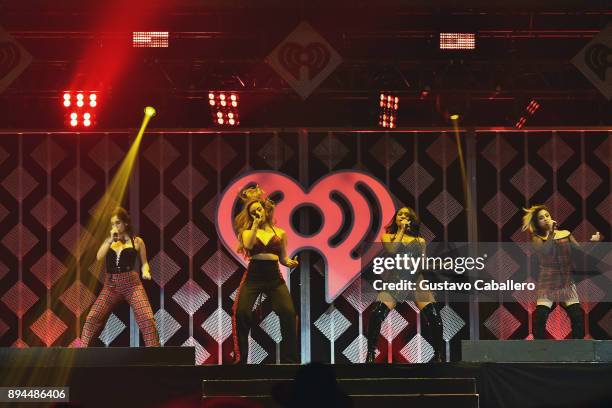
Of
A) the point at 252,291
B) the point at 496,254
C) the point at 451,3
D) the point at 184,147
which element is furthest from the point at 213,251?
the point at 451,3

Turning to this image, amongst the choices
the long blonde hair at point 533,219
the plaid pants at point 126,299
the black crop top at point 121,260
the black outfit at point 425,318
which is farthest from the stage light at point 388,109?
the plaid pants at point 126,299

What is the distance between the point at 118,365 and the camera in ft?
24.9

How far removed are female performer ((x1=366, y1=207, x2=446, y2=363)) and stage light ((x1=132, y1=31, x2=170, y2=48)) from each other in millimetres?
2658

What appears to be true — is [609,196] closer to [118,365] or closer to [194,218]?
[194,218]

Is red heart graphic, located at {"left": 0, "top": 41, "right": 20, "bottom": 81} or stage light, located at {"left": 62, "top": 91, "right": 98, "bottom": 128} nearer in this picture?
red heart graphic, located at {"left": 0, "top": 41, "right": 20, "bottom": 81}

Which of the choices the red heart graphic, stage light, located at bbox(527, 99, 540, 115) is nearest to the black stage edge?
the red heart graphic

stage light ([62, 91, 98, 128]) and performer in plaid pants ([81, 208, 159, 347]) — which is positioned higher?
stage light ([62, 91, 98, 128])

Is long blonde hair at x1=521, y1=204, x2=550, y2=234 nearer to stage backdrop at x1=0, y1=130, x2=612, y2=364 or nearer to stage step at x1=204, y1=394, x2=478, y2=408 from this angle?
stage backdrop at x1=0, y1=130, x2=612, y2=364

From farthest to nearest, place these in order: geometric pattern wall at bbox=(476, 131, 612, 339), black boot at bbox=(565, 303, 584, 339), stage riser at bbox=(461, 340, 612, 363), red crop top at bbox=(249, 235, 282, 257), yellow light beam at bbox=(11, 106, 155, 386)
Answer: geometric pattern wall at bbox=(476, 131, 612, 339) < yellow light beam at bbox=(11, 106, 155, 386) < black boot at bbox=(565, 303, 584, 339) < red crop top at bbox=(249, 235, 282, 257) < stage riser at bbox=(461, 340, 612, 363)

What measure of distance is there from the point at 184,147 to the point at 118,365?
13.2 feet

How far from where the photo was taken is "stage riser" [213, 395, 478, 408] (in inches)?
294

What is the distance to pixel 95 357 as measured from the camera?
Answer: 308 inches

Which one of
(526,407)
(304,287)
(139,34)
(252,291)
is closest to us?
(526,407)

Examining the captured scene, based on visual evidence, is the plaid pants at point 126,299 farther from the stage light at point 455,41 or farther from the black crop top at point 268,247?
the stage light at point 455,41
